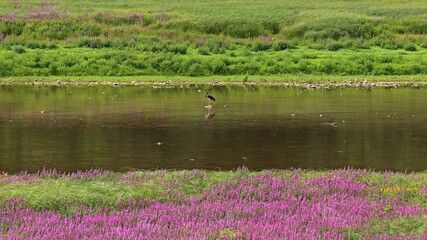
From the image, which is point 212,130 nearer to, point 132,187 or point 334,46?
point 132,187

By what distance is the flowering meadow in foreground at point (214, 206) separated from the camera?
404 inches

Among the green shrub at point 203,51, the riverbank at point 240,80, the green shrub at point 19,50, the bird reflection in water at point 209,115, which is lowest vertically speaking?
the riverbank at point 240,80

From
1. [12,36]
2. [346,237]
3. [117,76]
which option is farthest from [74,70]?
[346,237]

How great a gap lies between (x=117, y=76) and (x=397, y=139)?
26.9m

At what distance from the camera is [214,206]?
11797mm

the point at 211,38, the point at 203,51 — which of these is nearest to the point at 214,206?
the point at 203,51

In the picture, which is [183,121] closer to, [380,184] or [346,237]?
[380,184]

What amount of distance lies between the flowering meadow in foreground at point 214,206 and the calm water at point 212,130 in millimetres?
3597

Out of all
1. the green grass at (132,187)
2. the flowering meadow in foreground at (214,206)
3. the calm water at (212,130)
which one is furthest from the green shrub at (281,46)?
the flowering meadow in foreground at (214,206)

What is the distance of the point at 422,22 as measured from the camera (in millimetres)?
72250

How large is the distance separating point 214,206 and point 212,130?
39.9 ft

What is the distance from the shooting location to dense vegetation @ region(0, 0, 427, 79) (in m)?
47.5

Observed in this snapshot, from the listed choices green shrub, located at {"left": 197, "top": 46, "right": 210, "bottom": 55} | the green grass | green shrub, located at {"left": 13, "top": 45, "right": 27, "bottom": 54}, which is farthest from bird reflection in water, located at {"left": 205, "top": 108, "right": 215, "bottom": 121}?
green shrub, located at {"left": 13, "top": 45, "right": 27, "bottom": 54}

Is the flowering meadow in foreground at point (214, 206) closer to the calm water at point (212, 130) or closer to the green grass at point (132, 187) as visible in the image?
the green grass at point (132, 187)
